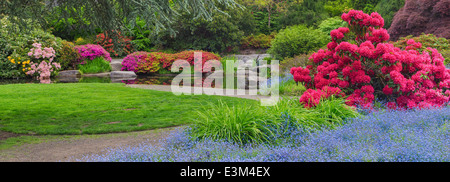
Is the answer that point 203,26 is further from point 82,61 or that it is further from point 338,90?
point 338,90

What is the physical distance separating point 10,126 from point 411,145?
5682 mm

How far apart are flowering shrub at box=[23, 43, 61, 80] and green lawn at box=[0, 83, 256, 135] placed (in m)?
5.18

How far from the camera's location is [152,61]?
59.0 ft

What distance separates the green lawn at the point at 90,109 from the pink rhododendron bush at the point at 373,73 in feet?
7.22

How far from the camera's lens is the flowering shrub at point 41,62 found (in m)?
14.7

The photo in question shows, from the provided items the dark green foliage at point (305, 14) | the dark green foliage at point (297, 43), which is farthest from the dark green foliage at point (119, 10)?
the dark green foliage at point (305, 14)

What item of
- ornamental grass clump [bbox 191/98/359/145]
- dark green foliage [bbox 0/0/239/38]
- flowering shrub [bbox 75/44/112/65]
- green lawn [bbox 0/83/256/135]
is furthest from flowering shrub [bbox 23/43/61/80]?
ornamental grass clump [bbox 191/98/359/145]

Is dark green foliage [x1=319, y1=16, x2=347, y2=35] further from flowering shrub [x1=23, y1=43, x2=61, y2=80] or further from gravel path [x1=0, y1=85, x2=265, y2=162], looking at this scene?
gravel path [x1=0, y1=85, x2=265, y2=162]

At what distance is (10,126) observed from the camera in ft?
18.6

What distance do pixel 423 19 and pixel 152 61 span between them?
12.4 metres

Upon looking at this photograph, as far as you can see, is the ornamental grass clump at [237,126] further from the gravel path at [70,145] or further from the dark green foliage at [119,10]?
the dark green foliage at [119,10]

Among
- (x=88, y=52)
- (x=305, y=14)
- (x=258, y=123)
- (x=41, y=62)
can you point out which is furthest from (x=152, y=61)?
(x=258, y=123)

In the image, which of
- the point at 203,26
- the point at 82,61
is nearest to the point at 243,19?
the point at 203,26

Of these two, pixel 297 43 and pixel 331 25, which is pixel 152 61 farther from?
pixel 331 25
